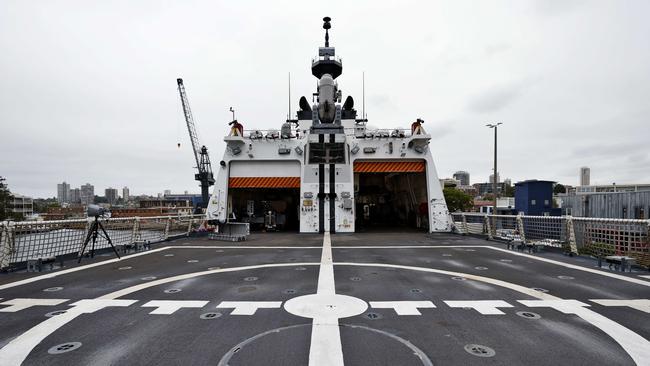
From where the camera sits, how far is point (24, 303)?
17.6ft

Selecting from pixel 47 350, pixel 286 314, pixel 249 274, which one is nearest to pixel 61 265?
pixel 249 274

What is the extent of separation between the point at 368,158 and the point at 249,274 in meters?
12.2

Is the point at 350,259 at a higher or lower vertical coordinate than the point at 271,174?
lower

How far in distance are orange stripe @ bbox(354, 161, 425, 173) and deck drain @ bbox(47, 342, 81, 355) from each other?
16028mm

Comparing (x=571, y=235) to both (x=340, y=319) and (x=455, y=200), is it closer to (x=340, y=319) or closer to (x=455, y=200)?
(x=340, y=319)

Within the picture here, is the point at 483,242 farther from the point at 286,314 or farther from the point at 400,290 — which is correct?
the point at 286,314

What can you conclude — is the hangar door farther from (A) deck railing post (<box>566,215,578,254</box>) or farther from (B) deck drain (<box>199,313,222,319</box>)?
(B) deck drain (<box>199,313,222,319</box>)

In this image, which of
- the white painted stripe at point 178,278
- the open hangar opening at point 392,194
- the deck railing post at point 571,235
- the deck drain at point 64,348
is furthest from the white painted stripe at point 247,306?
the open hangar opening at point 392,194

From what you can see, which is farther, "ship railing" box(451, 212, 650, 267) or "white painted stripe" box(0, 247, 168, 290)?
"ship railing" box(451, 212, 650, 267)

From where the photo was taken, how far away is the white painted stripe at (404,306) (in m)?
4.89

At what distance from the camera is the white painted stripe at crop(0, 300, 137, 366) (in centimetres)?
352

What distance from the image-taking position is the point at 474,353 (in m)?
3.56

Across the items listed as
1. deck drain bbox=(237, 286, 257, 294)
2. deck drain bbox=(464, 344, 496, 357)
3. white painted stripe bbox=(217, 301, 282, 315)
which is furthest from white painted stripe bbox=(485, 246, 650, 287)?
deck drain bbox=(237, 286, 257, 294)

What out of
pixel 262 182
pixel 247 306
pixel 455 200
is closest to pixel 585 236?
pixel 247 306
